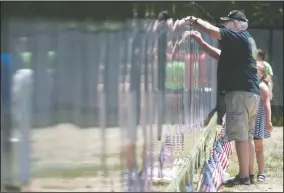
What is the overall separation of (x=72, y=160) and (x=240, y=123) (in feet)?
9.78

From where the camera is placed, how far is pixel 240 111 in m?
5.45

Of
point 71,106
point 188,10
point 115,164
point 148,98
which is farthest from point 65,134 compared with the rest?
point 188,10

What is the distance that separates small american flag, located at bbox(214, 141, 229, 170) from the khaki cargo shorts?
0.56 m

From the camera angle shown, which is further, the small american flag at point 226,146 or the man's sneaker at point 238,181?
the small american flag at point 226,146

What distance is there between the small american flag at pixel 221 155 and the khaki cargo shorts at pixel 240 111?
22.1 inches

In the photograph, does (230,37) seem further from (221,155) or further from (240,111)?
(221,155)

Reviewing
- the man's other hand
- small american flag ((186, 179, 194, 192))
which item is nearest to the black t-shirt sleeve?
the man's other hand

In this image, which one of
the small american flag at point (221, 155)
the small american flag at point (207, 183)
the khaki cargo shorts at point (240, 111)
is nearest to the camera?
the small american flag at point (207, 183)

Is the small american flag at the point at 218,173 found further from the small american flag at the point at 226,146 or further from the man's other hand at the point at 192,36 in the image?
the man's other hand at the point at 192,36

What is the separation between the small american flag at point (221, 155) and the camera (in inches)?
237

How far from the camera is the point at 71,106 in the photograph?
8.68ft

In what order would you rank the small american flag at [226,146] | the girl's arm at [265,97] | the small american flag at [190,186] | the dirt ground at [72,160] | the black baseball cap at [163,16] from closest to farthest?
the dirt ground at [72,160]
the black baseball cap at [163,16]
the small american flag at [190,186]
the girl's arm at [265,97]
the small american flag at [226,146]

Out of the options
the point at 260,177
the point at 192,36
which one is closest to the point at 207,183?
the point at 192,36

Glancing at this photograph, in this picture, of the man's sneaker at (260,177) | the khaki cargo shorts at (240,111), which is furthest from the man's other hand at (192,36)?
the man's sneaker at (260,177)
